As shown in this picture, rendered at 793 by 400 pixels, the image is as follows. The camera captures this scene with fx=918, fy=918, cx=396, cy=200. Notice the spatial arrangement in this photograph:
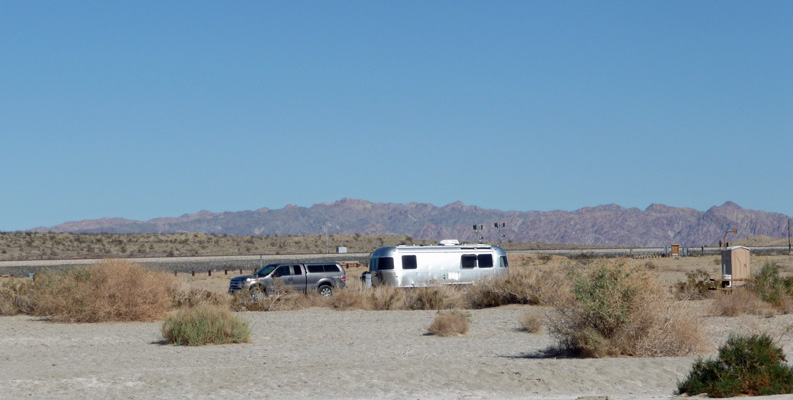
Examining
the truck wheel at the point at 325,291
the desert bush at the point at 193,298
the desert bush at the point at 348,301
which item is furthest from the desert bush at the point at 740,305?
the desert bush at the point at 193,298

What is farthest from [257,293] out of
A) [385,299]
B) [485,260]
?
[485,260]

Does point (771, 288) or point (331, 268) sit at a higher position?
point (331, 268)

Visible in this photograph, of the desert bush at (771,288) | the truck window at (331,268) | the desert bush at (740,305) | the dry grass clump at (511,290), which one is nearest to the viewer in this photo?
the desert bush at (740,305)

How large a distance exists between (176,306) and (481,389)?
15.6 metres

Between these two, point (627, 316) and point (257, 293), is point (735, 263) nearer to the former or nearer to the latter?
point (257, 293)

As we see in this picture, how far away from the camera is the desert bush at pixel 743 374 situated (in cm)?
1147

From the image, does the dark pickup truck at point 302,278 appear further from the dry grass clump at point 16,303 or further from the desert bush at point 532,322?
the desert bush at point 532,322

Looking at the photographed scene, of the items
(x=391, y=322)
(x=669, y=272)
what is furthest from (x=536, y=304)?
(x=669, y=272)

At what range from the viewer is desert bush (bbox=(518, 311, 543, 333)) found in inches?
796

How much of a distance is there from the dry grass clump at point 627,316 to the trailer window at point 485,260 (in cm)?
1774

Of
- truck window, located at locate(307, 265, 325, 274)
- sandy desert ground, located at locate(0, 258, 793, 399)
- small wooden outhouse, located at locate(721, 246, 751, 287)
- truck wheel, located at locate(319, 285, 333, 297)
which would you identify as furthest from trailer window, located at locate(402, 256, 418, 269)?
small wooden outhouse, located at locate(721, 246, 751, 287)

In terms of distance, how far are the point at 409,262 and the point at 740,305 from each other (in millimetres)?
12658

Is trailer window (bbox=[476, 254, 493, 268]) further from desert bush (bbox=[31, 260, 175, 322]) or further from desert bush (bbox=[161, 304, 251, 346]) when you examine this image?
desert bush (bbox=[161, 304, 251, 346])

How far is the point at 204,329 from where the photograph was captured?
60.7ft
